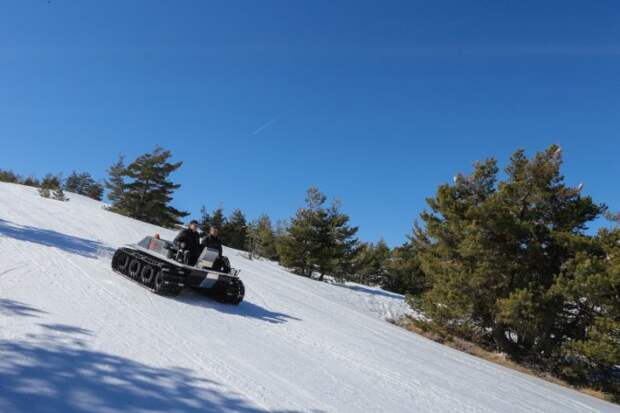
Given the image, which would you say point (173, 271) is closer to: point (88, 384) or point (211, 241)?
point (211, 241)

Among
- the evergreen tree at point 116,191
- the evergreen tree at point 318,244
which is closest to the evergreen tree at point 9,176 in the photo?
the evergreen tree at point 116,191

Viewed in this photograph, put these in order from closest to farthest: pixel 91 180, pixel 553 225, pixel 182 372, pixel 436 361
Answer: pixel 182 372 → pixel 436 361 → pixel 553 225 → pixel 91 180

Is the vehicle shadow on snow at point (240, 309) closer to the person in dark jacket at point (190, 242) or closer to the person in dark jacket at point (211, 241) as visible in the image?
the person in dark jacket at point (190, 242)

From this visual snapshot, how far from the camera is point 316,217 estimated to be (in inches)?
1015

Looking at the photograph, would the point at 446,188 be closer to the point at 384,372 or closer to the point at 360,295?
the point at 360,295

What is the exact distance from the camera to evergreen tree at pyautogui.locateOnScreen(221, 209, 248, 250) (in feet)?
167

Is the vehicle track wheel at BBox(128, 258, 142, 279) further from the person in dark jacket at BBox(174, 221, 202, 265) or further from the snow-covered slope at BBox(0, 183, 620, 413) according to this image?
the person in dark jacket at BBox(174, 221, 202, 265)

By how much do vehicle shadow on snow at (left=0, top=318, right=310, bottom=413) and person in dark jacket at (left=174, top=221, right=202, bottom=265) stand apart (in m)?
4.84

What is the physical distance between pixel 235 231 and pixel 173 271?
43900 mm

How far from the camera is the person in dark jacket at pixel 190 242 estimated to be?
9695 millimetres

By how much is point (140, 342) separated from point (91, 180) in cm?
9619

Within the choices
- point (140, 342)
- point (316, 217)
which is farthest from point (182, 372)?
point (316, 217)

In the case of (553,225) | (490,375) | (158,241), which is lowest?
(490,375)

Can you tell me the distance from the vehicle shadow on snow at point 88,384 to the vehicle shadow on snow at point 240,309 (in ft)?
13.8
